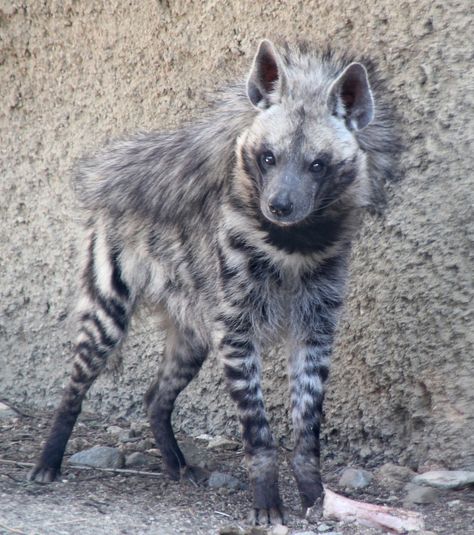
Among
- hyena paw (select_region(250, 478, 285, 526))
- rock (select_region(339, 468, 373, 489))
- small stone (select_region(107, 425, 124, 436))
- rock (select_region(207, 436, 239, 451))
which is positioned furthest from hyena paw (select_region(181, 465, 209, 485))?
small stone (select_region(107, 425, 124, 436))

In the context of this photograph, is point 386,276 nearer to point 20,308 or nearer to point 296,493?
point 296,493

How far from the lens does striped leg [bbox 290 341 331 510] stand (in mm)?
3994

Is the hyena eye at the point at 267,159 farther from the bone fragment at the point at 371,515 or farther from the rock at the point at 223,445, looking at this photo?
the rock at the point at 223,445

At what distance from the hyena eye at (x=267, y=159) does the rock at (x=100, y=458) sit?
1559 millimetres

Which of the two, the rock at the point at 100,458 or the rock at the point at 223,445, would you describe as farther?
the rock at the point at 223,445

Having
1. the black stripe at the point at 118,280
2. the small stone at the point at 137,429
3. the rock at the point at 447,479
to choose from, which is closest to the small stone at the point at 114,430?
the small stone at the point at 137,429

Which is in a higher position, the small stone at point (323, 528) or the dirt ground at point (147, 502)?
the small stone at point (323, 528)

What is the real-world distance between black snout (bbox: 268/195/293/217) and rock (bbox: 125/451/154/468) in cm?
157

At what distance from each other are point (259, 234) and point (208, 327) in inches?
20.9

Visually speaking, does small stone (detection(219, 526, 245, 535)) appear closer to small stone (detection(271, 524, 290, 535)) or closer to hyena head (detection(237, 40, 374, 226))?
small stone (detection(271, 524, 290, 535))

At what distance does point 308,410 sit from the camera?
4.11 metres

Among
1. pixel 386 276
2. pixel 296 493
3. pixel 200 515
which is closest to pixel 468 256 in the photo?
pixel 386 276

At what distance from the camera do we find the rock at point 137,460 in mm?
4742

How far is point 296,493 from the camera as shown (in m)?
4.29
